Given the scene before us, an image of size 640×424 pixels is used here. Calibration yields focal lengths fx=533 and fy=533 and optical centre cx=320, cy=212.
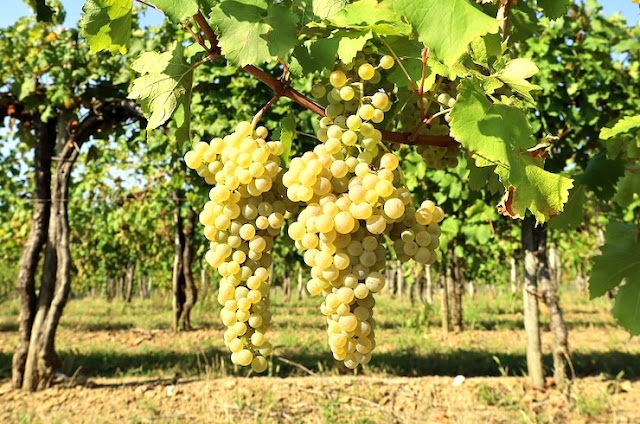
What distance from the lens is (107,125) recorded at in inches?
274

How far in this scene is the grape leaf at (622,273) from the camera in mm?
1808

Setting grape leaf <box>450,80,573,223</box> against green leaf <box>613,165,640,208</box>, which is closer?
grape leaf <box>450,80,573,223</box>

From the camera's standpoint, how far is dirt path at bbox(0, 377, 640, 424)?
17.4ft

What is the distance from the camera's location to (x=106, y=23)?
3.93ft

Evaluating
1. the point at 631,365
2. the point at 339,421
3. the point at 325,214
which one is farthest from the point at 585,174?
the point at 631,365

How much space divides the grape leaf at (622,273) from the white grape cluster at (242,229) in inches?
52.5

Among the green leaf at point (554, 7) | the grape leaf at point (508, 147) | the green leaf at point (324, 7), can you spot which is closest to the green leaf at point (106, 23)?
the green leaf at point (324, 7)

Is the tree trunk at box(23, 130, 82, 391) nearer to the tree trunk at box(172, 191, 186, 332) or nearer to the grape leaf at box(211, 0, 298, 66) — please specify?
the tree trunk at box(172, 191, 186, 332)

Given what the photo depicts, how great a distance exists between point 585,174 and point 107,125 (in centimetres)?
626

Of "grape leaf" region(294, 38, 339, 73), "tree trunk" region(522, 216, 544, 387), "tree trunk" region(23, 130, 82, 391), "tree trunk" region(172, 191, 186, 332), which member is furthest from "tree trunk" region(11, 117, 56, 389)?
"grape leaf" region(294, 38, 339, 73)

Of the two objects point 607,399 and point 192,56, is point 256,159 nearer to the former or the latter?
point 192,56

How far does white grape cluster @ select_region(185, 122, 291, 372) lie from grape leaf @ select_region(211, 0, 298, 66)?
0.46 ft

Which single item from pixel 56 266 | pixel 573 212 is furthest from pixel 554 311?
pixel 56 266

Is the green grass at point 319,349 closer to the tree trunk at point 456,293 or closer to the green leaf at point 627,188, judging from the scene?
the tree trunk at point 456,293
